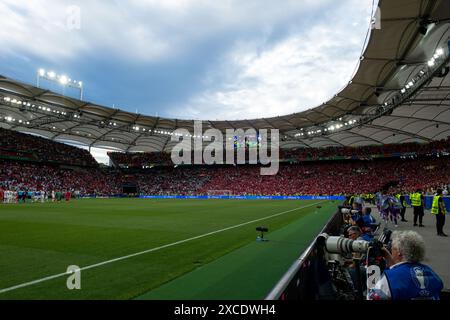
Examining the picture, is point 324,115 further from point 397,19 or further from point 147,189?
point 147,189

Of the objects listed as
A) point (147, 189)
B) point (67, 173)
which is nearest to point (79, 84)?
point (67, 173)

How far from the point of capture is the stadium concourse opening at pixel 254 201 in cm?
489

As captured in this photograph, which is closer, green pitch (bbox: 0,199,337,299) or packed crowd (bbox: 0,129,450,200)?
green pitch (bbox: 0,199,337,299)

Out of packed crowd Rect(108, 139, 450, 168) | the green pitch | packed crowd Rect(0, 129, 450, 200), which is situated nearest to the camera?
the green pitch

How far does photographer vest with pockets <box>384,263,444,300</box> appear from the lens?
2.56m

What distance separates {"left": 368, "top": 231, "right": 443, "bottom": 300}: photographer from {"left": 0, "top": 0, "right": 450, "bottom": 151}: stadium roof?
1921 cm

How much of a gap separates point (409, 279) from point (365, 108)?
129 feet

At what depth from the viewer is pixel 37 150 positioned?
60812 mm

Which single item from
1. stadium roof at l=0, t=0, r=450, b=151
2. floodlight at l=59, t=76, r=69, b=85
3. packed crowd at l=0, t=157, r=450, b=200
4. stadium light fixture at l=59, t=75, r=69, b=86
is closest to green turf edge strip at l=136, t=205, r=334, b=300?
stadium roof at l=0, t=0, r=450, b=151

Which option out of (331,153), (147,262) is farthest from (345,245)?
(331,153)

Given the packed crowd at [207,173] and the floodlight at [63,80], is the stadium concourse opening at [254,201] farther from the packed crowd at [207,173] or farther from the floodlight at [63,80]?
the floodlight at [63,80]

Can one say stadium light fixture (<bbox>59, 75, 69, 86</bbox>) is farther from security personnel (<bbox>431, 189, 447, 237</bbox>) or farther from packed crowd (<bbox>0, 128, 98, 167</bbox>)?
security personnel (<bbox>431, 189, 447, 237</bbox>)

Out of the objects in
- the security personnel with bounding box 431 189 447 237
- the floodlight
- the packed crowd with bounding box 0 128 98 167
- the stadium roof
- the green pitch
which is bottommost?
the green pitch

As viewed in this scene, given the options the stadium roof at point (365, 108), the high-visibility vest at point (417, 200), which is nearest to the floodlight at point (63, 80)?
the stadium roof at point (365, 108)
